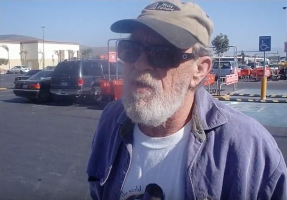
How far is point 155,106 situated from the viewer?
1.98 metres

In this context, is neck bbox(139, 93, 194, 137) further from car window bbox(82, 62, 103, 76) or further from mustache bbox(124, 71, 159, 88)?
car window bbox(82, 62, 103, 76)

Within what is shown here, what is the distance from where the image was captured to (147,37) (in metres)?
2.02

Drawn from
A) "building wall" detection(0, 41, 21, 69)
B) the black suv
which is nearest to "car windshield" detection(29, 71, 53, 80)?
the black suv

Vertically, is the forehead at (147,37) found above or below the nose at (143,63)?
above

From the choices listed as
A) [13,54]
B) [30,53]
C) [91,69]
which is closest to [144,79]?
[91,69]

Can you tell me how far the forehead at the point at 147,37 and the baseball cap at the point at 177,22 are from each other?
3cm

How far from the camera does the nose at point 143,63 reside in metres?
2.02

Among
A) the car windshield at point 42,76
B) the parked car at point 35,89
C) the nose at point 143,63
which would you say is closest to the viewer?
the nose at point 143,63

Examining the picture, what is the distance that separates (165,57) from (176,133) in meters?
0.42

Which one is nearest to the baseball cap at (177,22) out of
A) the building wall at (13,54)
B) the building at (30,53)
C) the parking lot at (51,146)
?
the parking lot at (51,146)

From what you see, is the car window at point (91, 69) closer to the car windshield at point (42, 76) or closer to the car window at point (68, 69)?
the car window at point (68, 69)

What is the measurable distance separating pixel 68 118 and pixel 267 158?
374 inches

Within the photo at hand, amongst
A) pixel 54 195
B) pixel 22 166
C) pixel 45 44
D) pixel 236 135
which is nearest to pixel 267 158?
pixel 236 135

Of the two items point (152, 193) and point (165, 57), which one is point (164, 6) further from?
point (152, 193)
